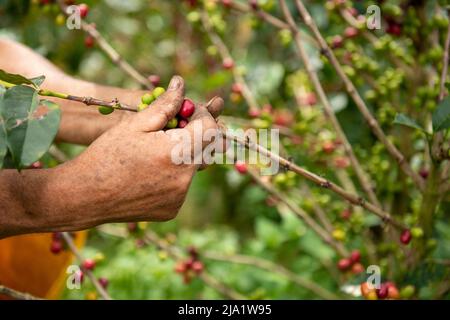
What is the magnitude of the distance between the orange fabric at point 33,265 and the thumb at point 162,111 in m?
1.05

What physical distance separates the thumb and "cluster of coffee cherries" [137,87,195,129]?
0.02 m

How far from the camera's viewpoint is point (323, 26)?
2592mm

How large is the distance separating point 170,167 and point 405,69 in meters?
1.26

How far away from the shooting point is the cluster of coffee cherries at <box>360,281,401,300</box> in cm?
151

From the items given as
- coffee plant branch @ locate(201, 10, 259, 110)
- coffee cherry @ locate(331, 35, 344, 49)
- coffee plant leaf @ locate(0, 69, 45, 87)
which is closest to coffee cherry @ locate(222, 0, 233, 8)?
coffee plant branch @ locate(201, 10, 259, 110)

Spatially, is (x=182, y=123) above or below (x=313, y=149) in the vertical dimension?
below

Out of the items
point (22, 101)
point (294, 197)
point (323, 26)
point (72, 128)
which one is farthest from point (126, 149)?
point (323, 26)

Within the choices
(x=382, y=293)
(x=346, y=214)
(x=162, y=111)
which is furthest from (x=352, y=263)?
(x=162, y=111)

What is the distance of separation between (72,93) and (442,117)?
1030 mm

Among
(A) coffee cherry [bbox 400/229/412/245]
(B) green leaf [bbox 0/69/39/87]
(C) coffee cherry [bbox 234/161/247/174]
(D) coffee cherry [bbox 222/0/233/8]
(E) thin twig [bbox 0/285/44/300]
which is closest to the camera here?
(B) green leaf [bbox 0/69/39/87]

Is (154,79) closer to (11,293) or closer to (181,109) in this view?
(181,109)

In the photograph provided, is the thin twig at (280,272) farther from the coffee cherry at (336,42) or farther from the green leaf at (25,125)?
the green leaf at (25,125)

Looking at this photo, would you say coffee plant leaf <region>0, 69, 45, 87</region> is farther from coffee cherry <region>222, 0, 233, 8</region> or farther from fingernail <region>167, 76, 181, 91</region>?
coffee cherry <region>222, 0, 233, 8</region>

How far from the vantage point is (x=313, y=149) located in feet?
7.16
